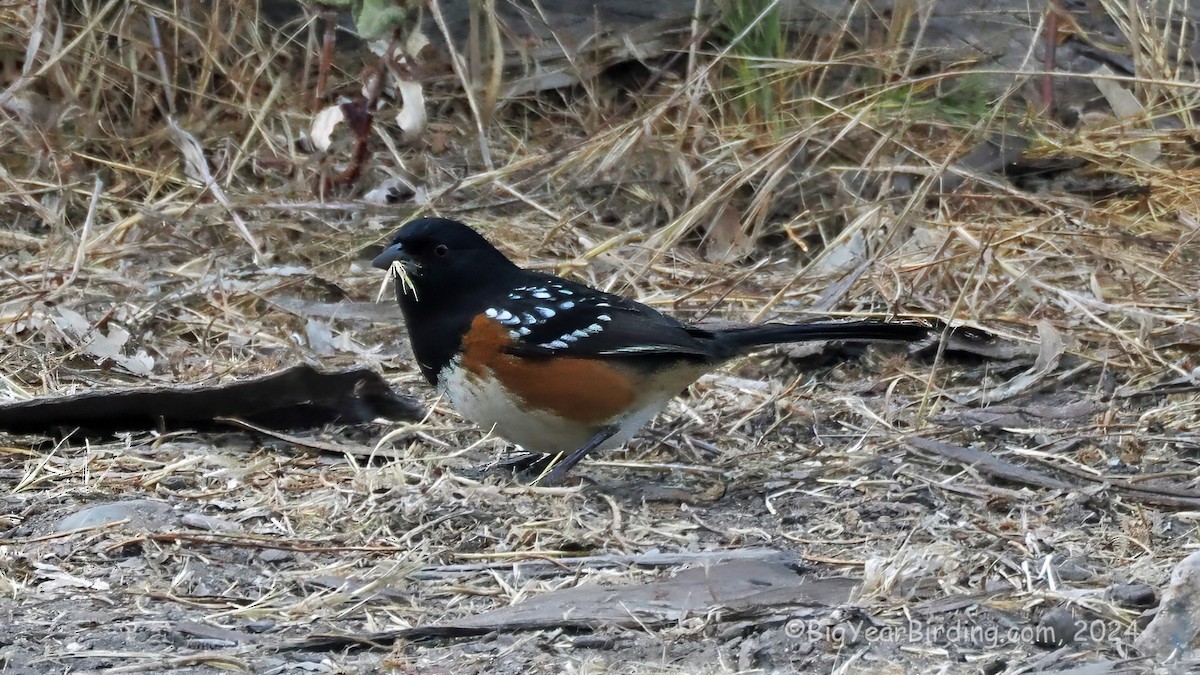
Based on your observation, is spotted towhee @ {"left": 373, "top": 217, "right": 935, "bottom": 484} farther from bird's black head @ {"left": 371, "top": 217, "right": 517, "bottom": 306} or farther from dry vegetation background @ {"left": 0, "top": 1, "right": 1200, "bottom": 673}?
dry vegetation background @ {"left": 0, "top": 1, "right": 1200, "bottom": 673}

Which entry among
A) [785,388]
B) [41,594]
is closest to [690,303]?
[785,388]

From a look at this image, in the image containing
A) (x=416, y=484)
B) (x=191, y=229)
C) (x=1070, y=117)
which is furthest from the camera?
(x=1070, y=117)

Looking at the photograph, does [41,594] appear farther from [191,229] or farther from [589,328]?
[191,229]

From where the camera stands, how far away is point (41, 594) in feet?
8.48

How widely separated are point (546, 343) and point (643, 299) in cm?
126

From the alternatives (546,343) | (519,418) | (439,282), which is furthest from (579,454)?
(439,282)

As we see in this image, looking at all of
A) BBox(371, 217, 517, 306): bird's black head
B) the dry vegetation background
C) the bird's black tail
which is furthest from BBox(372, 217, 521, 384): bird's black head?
the bird's black tail

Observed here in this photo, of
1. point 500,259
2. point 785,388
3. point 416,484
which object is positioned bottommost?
point 785,388

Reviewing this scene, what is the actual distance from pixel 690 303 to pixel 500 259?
1053 mm

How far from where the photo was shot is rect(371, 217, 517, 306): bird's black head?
3.54 metres

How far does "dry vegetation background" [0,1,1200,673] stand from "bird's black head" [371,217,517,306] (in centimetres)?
42

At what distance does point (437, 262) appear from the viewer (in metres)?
3.57

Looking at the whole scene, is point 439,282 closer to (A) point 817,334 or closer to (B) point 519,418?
(B) point 519,418

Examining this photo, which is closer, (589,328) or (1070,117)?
(589,328)
